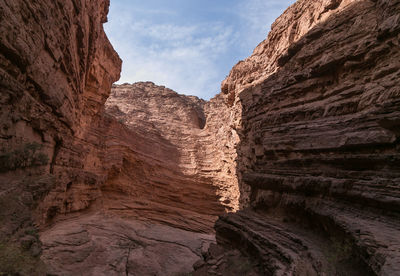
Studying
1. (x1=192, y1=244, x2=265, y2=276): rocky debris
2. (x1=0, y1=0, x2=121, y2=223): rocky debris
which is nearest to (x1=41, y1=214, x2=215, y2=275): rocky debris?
(x1=192, y1=244, x2=265, y2=276): rocky debris

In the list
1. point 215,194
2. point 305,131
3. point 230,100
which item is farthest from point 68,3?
point 215,194

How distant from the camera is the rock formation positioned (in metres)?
4.32

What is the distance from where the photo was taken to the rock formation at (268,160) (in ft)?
14.2

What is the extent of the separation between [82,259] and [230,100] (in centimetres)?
1534

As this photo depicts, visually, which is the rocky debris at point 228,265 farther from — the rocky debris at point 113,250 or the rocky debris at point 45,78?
the rocky debris at point 45,78

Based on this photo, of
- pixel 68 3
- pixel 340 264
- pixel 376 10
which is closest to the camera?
pixel 340 264

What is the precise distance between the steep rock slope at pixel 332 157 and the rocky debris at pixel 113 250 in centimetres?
294

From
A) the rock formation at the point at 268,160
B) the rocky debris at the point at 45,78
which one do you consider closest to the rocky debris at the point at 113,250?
the rock formation at the point at 268,160

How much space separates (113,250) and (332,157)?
31.1ft

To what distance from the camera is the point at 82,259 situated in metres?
8.48

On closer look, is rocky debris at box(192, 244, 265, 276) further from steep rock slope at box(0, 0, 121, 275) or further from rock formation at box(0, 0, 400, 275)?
steep rock slope at box(0, 0, 121, 275)

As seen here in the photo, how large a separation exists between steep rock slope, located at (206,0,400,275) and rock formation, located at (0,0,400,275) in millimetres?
35

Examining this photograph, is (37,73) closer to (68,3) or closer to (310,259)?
(68,3)

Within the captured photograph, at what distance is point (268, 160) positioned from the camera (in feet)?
27.6
